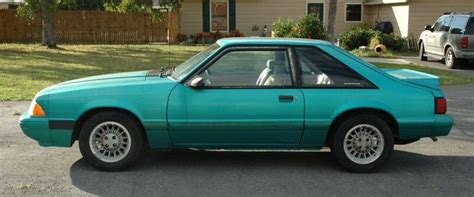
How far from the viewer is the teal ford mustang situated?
5516 mm

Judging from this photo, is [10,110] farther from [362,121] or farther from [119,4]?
[119,4]

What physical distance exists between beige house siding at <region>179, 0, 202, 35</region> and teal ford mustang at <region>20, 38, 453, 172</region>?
22627 millimetres

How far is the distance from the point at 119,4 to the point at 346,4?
1235 centimetres

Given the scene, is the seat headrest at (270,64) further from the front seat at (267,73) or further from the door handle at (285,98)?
the door handle at (285,98)

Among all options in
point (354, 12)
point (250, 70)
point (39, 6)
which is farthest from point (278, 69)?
point (354, 12)

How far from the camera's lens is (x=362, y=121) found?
18.4 ft

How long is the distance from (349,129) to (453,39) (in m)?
12.9

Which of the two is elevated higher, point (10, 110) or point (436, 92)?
point (436, 92)

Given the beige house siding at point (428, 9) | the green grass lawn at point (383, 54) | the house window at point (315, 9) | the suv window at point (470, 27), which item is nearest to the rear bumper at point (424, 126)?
the suv window at point (470, 27)

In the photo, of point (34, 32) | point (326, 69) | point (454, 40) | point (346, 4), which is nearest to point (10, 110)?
point (326, 69)

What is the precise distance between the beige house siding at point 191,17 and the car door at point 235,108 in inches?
897

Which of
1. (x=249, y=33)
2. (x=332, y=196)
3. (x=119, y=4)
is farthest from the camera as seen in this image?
(x=249, y=33)

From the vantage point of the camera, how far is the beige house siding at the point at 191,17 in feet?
91.8

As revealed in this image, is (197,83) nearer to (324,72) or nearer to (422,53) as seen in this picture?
(324,72)
